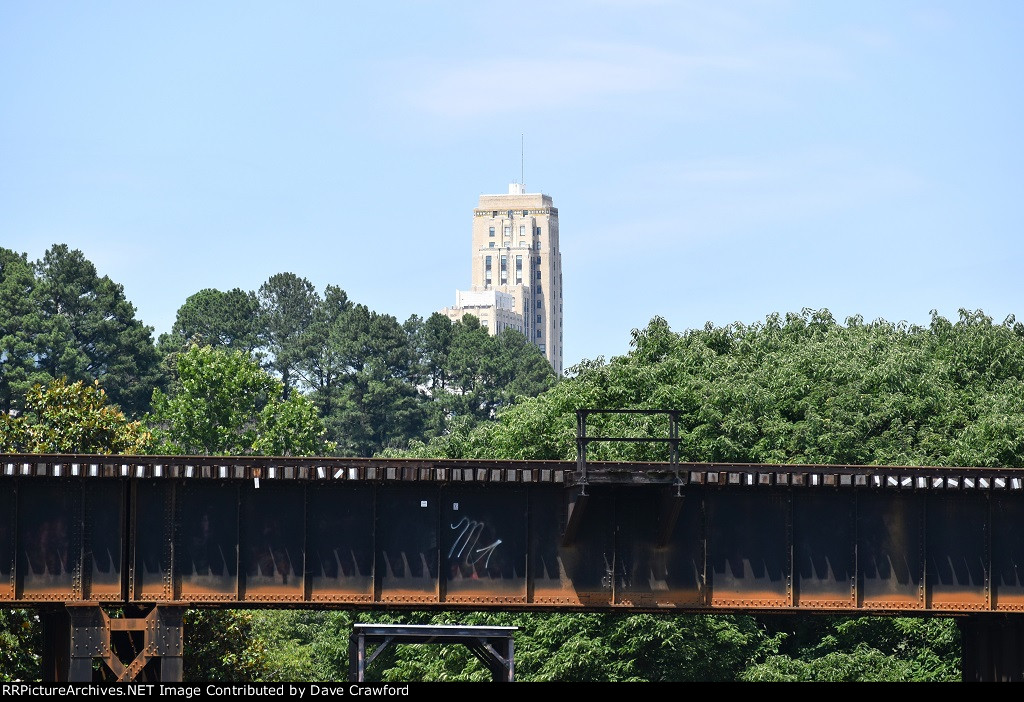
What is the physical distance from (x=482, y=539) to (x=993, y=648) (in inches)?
534

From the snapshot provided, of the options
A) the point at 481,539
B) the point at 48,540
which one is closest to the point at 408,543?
the point at 481,539

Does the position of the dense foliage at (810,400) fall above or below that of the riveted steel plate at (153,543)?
above

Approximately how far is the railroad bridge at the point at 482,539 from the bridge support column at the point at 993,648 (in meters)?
1.90

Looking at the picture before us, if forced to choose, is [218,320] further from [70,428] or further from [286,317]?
[70,428]

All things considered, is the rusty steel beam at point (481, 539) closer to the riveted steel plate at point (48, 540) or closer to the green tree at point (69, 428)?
the riveted steel plate at point (48, 540)

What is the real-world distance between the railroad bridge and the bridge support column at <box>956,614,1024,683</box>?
190 cm

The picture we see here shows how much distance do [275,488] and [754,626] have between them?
2017cm

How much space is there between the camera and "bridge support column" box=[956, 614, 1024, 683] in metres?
41.0

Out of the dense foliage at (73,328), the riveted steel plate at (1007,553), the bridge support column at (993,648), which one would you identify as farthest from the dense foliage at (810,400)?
the dense foliage at (73,328)

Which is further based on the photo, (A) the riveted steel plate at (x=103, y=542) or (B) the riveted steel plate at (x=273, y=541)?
(B) the riveted steel plate at (x=273, y=541)

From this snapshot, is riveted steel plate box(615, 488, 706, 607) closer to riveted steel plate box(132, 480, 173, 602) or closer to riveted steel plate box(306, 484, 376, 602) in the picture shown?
riveted steel plate box(306, 484, 376, 602)

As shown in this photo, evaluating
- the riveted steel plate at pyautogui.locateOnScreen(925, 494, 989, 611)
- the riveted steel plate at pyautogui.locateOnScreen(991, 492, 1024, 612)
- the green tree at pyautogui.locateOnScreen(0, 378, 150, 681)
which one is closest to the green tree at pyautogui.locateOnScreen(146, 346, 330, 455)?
the green tree at pyautogui.locateOnScreen(0, 378, 150, 681)

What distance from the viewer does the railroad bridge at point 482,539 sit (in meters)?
38.8

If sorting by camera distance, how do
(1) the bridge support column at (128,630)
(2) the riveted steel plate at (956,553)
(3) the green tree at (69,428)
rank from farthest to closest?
(3) the green tree at (69,428), (2) the riveted steel plate at (956,553), (1) the bridge support column at (128,630)
